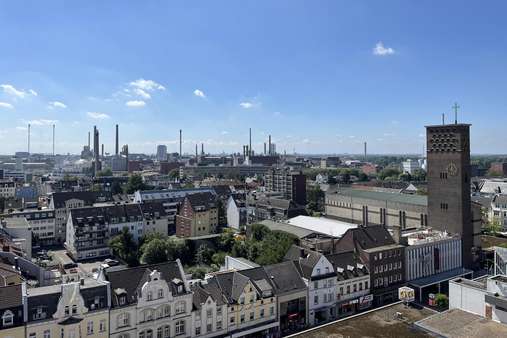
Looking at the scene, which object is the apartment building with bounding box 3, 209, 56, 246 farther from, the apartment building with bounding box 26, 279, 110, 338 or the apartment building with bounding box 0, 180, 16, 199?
the apartment building with bounding box 0, 180, 16, 199

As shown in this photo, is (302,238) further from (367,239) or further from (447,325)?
(447,325)

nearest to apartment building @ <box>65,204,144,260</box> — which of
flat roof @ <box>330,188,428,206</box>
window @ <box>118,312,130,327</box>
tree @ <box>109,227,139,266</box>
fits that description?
tree @ <box>109,227,139,266</box>

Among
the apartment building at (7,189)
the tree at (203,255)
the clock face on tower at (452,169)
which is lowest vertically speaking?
the tree at (203,255)

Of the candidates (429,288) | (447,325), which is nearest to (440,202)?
(429,288)

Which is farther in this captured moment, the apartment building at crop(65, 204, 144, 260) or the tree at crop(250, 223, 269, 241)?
the apartment building at crop(65, 204, 144, 260)

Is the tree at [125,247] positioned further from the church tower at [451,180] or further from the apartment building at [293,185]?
the apartment building at [293,185]

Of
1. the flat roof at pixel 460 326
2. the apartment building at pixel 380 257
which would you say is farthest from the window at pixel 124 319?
the apartment building at pixel 380 257

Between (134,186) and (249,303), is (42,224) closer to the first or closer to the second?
(134,186)
